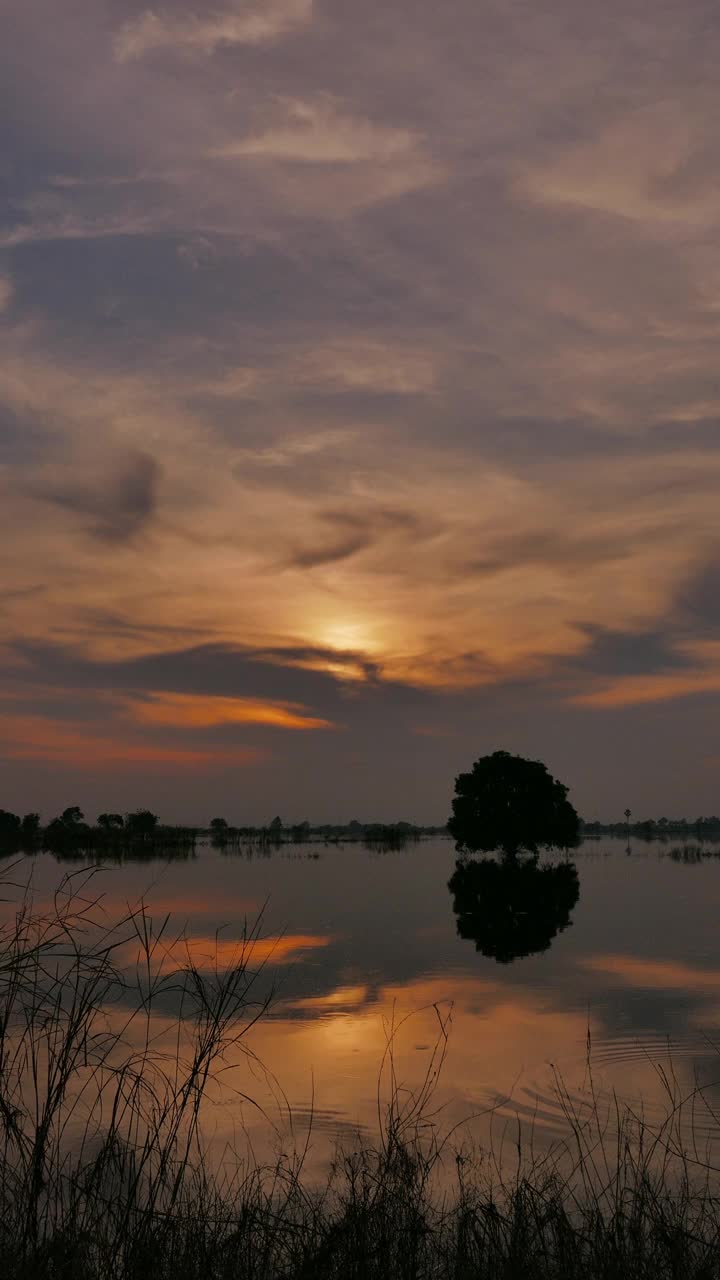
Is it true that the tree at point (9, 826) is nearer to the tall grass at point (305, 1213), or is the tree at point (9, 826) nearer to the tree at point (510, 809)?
the tree at point (510, 809)

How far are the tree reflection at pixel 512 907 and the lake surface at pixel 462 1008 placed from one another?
1.54 feet

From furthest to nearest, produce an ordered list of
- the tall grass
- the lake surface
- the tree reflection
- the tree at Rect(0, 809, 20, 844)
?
the tree at Rect(0, 809, 20, 844)
the tree reflection
the lake surface
the tall grass

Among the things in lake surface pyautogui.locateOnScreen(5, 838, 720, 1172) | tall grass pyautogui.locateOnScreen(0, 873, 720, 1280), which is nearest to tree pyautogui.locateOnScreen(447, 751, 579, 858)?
lake surface pyautogui.locateOnScreen(5, 838, 720, 1172)

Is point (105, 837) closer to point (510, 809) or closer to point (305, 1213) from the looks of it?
point (510, 809)

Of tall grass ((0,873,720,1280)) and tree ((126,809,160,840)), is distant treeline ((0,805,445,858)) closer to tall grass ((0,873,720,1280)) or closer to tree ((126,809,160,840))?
tree ((126,809,160,840))

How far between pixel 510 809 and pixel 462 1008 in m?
60.1

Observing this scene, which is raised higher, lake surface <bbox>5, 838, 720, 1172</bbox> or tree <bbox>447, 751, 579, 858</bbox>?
tree <bbox>447, 751, 579, 858</bbox>

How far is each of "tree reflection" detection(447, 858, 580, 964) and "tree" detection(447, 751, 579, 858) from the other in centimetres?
1060

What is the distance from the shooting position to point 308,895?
40.1 metres

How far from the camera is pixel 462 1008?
17781 millimetres

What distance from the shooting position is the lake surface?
38.5 feet

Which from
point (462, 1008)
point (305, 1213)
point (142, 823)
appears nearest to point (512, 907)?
point (462, 1008)

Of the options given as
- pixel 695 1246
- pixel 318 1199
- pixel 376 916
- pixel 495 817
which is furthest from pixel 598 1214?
pixel 495 817

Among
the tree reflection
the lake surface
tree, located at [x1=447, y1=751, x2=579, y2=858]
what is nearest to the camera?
the lake surface
